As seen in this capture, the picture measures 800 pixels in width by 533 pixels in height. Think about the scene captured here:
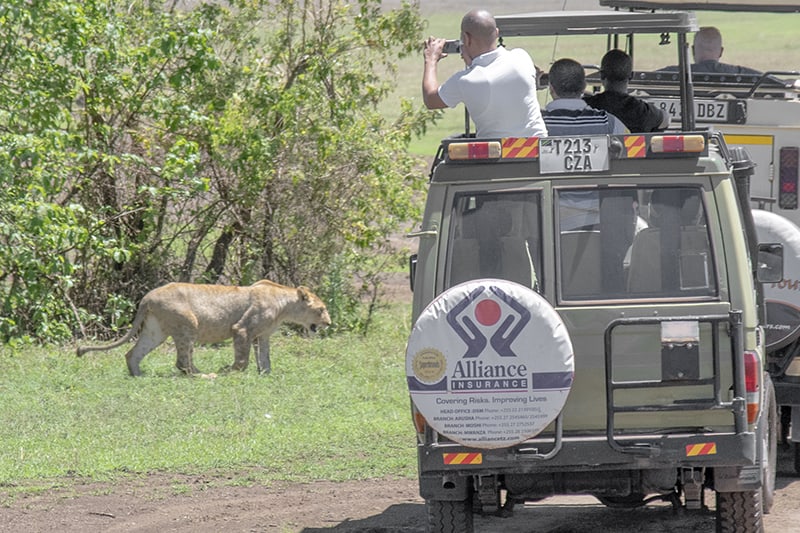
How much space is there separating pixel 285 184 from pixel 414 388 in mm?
9378

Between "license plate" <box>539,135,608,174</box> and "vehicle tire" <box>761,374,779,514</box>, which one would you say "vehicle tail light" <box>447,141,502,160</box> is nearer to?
"license plate" <box>539,135,608,174</box>

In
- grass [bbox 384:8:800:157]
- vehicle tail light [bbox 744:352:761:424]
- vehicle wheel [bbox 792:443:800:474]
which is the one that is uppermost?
grass [bbox 384:8:800:157]

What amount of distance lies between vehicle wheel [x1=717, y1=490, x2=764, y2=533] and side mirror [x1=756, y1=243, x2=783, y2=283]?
3.67 ft

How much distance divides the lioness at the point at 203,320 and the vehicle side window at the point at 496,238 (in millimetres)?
6354

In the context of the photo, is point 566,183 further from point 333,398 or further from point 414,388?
point 333,398

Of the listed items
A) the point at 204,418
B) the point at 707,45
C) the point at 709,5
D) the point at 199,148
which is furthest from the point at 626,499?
the point at 199,148

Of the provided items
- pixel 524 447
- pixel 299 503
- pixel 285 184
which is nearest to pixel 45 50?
pixel 285 184

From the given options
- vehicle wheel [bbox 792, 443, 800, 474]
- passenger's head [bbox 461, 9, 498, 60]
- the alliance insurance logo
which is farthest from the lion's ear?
the alliance insurance logo

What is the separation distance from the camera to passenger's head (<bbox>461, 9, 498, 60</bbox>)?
667 cm

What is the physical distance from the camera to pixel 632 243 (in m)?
A: 6.01

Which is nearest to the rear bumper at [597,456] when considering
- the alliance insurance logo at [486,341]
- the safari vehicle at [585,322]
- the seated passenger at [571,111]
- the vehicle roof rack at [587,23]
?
the safari vehicle at [585,322]

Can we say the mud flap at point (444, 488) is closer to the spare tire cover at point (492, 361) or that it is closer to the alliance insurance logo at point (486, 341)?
the spare tire cover at point (492, 361)

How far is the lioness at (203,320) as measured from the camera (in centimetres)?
1227

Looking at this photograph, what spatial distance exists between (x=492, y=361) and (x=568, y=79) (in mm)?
2061
